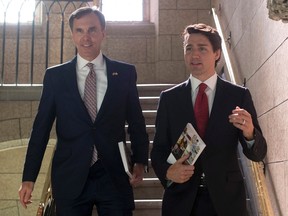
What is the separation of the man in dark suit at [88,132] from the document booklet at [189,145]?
43 cm

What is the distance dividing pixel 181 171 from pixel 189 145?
0.12 metres

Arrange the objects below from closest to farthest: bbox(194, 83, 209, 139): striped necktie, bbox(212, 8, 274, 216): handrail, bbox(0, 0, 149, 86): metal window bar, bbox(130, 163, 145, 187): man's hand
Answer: bbox(194, 83, 209, 139): striped necktie
bbox(130, 163, 145, 187): man's hand
bbox(212, 8, 274, 216): handrail
bbox(0, 0, 149, 86): metal window bar

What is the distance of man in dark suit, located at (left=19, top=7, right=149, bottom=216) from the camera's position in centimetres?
255

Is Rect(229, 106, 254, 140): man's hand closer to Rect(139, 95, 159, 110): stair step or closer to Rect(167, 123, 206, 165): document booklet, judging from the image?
Rect(167, 123, 206, 165): document booklet

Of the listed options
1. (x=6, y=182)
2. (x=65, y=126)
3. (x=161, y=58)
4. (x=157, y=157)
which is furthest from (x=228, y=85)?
(x=161, y=58)

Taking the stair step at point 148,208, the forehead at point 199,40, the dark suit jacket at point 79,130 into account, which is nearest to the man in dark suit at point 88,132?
→ the dark suit jacket at point 79,130

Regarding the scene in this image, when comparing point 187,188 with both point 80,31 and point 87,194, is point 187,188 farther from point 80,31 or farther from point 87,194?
point 80,31

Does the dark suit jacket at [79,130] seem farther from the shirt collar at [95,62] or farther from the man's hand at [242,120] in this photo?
the man's hand at [242,120]

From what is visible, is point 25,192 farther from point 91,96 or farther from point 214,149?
point 214,149

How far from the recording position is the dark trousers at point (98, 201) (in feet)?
8.30

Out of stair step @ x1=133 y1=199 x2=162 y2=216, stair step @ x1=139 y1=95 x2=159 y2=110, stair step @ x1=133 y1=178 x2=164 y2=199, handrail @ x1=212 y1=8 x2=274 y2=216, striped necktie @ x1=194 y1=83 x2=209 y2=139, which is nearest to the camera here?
striped necktie @ x1=194 y1=83 x2=209 y2=139

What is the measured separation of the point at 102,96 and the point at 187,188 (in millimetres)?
703

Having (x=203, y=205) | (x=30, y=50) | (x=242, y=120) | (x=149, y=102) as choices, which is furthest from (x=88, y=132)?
(x=30, y=50)

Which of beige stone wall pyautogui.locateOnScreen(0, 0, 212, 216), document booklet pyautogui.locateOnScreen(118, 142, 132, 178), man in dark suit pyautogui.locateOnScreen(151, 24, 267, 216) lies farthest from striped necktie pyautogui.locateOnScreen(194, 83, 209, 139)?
beige stone wall pyautogui.locateOnScreen(0, 0, 212, 216)
